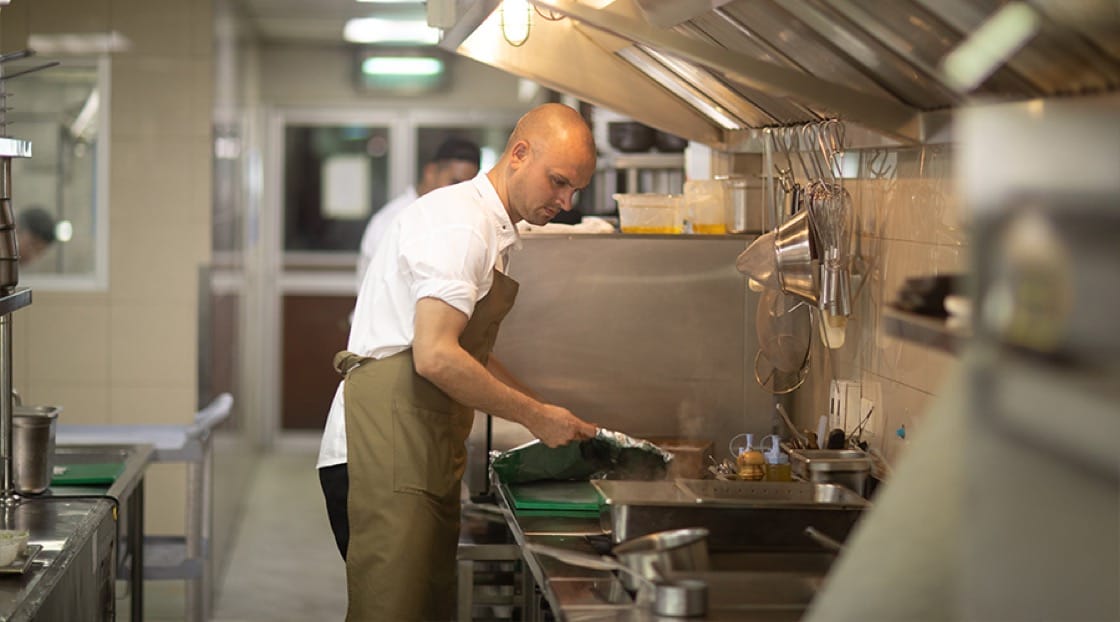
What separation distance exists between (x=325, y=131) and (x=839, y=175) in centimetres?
598

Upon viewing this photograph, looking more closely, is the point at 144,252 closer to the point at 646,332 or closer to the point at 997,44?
the point at 646,332

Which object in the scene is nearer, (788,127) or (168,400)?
(788,127)

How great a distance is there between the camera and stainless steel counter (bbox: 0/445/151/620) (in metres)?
2.33

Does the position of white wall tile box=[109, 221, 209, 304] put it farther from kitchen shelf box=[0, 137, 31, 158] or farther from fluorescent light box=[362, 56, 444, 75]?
fluorescent light box=[362, 56, 444, 75]

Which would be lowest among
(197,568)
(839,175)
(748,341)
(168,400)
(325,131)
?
(197,568)

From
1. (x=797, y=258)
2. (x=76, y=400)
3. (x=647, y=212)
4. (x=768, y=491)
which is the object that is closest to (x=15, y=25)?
(x=76, y=400)

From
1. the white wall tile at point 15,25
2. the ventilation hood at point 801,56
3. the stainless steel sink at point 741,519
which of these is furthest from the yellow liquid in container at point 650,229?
the white wall tile at point 15,25

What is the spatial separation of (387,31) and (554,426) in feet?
17.7

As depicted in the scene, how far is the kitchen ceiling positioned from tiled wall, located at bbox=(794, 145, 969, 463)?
158 inches

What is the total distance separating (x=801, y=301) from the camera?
2.85m

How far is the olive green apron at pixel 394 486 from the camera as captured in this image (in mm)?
2682

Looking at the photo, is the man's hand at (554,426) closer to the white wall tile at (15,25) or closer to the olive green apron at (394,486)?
the olive green apron at (394,486)

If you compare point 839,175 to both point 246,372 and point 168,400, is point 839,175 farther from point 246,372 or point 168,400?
point 246,372

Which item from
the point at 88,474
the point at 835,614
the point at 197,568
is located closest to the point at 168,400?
the point at 197,568
